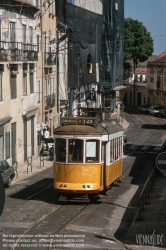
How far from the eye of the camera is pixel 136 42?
95.1 m

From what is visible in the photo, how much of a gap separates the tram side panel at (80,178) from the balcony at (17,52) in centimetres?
1370

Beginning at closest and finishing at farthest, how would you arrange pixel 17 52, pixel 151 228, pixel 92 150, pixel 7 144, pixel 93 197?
pixel 151 228
pixel 92 150
pixel 93 197
pixel 7 144
pixel 17 52

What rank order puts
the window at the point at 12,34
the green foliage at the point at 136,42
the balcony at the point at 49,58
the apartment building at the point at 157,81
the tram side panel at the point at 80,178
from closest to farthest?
the tram side panel at the point at 80,178
the window at the point at 12,34
the balcony at the point at 49,58
the apartment building at the point at 157,81
the green foliage at the point at 136,42

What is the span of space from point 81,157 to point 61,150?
0.77 meters

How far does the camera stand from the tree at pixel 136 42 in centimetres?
9375

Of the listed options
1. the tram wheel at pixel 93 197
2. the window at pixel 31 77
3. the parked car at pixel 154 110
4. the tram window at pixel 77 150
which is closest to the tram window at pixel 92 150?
the tram window at pixel 77 150

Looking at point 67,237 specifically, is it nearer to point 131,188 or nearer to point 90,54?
point 131,188

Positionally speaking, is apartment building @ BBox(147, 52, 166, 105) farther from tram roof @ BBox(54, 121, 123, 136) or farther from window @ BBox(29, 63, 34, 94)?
tram roof @ BBox(54, 121, 123, 136)

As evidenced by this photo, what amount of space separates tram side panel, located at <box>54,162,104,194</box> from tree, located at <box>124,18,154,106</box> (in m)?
73.2

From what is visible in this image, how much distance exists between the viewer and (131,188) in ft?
86.6

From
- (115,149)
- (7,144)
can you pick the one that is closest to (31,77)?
(7,144)

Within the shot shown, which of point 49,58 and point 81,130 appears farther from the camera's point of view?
point 49,58

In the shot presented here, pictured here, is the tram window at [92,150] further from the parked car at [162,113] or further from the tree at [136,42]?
the tree at [136,42]

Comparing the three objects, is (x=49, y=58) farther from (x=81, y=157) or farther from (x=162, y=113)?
(x=162, y=113)
